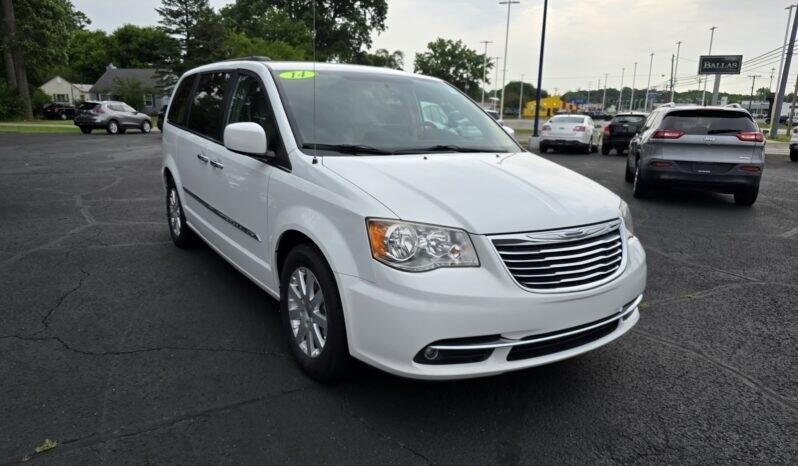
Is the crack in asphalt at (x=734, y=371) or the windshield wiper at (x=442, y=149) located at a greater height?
the windshield wiper at (x=442, y=149)

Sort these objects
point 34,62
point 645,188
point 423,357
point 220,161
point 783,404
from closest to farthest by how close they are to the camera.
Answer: point 423,357
point 783,404
point 220,161
point 645,188
point 34,62

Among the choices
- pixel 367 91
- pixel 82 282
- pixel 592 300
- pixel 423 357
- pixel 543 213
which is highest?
pixel 367 91

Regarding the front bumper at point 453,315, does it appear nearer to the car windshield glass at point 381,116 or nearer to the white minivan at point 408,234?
the white minivan at point 408,234

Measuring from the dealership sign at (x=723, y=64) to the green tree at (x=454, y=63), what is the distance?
46.2m

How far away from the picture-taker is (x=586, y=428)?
2.83 m

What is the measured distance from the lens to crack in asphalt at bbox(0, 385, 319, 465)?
256 centimetres

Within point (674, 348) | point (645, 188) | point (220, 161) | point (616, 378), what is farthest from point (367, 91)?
point (645, 188)

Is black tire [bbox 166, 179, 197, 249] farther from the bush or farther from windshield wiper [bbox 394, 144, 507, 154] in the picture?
the bush

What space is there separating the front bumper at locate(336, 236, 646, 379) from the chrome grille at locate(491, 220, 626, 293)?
54mm

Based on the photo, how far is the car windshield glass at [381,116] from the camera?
354 cm

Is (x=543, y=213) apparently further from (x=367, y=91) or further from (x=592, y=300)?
(x=367, y=91)

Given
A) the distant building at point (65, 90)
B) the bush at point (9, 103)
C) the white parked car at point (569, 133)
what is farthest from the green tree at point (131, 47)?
the white parked car at point (569, 133)

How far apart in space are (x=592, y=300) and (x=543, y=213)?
50cm

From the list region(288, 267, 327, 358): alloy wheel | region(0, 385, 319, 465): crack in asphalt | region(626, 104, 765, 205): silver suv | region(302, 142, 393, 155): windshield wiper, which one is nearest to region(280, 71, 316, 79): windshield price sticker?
region(302, 142, 393, 155): windshield wiper
